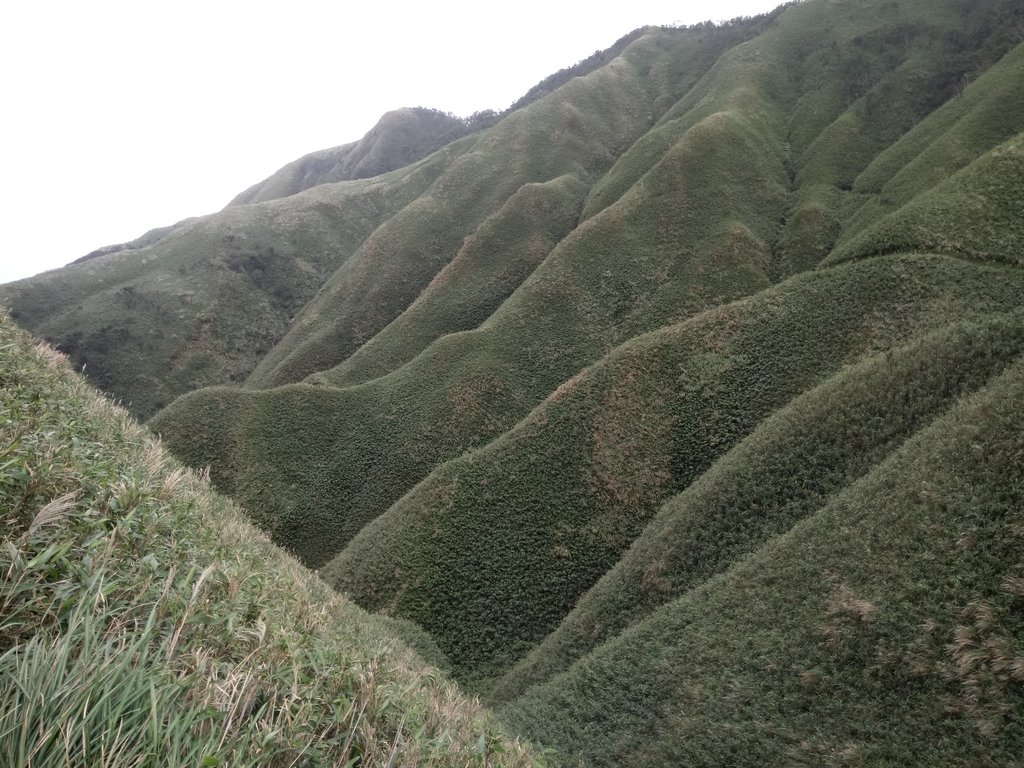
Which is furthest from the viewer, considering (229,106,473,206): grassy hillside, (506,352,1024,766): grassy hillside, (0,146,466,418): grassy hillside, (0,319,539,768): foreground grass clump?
(229,106,473,206): grassy hillside

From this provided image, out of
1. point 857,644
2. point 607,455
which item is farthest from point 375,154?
point 857,644

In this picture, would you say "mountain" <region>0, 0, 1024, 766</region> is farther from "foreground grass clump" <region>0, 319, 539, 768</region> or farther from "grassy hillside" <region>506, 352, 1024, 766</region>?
"foreground grass clump" <region>0, 319, 539, 768</region>

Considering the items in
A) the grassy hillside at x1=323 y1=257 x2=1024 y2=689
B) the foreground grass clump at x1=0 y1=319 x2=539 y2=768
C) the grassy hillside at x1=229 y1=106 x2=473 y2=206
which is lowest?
the grassy hillside at x1=323 y1=257 x2=1024 y2=689

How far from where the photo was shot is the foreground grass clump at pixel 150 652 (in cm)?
284

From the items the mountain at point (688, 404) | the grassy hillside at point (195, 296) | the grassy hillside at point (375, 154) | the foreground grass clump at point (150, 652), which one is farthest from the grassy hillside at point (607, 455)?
the grassy hillside at point (375, 154)

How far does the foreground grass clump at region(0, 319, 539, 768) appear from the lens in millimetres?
2844

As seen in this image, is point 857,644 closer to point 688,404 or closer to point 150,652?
point 150,652

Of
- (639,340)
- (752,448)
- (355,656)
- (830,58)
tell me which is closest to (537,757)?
(355,656)

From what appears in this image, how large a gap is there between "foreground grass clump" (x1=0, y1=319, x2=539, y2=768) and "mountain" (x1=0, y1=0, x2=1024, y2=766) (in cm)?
1060

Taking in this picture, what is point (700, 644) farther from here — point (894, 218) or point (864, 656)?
point (894, 218)

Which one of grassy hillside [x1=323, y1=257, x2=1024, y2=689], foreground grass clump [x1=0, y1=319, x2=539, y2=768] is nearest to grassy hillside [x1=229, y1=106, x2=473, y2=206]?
grassy hillside [x1=323, y1=257, x2=1024, y2=689]

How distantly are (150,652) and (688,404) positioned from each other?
100 feet

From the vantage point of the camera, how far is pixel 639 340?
119ft

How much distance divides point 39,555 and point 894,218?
158 feet
